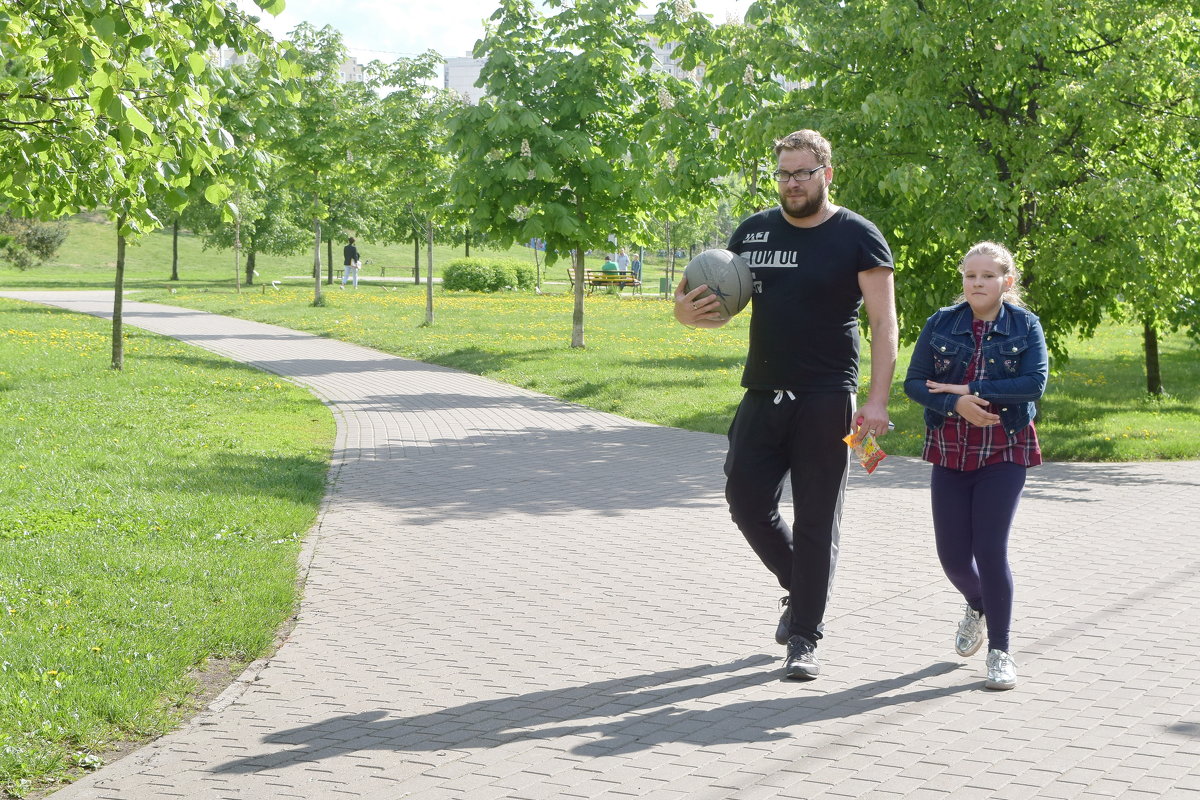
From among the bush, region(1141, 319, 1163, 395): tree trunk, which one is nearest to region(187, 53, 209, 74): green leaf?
region(1141, 319, 1163, 395): tree trunk

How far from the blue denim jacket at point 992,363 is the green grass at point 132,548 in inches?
121

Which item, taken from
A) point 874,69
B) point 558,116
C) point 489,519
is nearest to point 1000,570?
point 489,519

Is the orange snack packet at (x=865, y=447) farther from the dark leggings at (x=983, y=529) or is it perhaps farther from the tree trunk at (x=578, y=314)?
the tree trunk at (x=578, y=314)

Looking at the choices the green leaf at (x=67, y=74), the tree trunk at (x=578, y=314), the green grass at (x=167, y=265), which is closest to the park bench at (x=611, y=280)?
the green grass at (x=167, y=265)

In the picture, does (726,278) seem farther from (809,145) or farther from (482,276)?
(482,276)

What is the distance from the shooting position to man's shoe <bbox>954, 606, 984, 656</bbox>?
5539 millimetres

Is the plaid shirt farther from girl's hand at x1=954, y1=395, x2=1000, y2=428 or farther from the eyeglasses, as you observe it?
the eyeglasses

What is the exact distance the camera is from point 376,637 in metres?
5.98

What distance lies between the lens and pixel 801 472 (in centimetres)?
529

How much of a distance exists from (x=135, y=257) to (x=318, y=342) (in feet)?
177

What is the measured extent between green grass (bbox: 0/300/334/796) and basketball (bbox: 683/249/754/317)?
2.52 meters

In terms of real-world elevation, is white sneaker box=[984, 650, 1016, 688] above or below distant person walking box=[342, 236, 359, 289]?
below

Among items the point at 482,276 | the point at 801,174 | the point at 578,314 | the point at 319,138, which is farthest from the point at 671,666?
the point at 482,276

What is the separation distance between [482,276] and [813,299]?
4601cm
